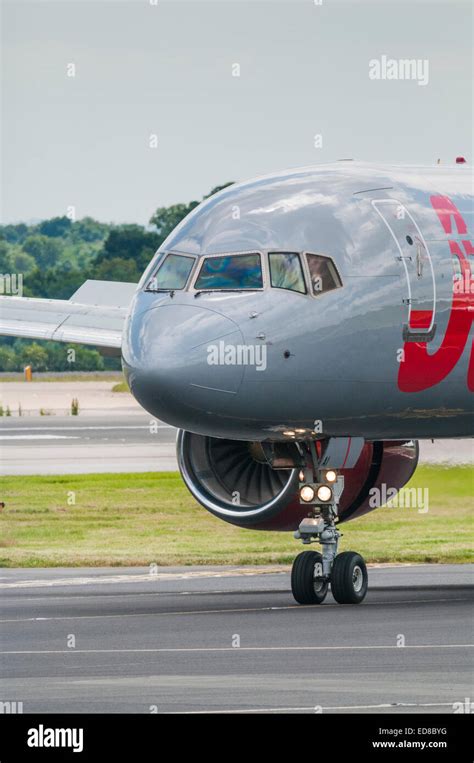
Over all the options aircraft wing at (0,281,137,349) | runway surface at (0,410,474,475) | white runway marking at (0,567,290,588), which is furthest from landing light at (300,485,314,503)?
runway surface at (0,410,474,475)

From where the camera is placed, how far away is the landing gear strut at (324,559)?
2430 centimetres

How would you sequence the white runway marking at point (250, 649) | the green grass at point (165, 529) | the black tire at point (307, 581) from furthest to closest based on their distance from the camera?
the green grass at point (165, 529), the black tire at point (307, 581), the white runway marking at point (250, 649)

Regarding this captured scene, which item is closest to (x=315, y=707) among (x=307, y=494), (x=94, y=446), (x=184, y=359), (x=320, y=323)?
(x=184, y=359)

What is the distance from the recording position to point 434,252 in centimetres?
2467

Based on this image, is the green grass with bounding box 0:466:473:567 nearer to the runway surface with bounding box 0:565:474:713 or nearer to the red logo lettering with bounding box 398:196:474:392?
the runway surface with bounding box 0:565:474:713

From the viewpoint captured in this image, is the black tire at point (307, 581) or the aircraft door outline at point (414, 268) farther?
the black tire at point (307, 581)

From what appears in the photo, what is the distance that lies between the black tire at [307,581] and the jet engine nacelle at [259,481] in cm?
163

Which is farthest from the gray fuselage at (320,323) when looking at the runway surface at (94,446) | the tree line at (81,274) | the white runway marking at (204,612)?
the tree line at (81,274)

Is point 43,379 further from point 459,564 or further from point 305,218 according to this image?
point 305,218

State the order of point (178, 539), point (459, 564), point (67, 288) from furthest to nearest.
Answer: point (67, 288) < point (178, 539) < point (459, 564)

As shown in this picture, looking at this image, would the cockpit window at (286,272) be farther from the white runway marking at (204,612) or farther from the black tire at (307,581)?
the white runway marking at (204,612)

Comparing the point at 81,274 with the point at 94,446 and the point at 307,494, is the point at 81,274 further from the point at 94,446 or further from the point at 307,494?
the point at 307,494
